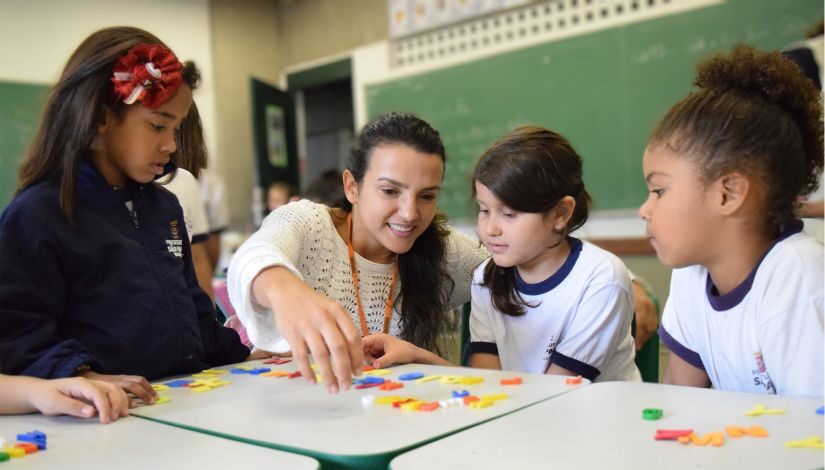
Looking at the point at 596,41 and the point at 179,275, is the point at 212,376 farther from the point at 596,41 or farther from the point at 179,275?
the point at 596,41

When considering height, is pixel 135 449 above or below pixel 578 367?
above

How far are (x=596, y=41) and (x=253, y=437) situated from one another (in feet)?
12.8

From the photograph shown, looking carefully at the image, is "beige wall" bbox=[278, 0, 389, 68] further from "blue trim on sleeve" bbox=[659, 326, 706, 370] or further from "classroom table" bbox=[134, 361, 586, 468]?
"classroom table" bbox=[134, 361, 586, 468]

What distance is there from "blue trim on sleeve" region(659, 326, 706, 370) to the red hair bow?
42.7 inches

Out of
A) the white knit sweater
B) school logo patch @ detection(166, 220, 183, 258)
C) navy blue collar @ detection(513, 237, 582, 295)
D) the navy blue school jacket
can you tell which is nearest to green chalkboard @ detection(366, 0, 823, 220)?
the white knit sweater

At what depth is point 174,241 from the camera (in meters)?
1.51

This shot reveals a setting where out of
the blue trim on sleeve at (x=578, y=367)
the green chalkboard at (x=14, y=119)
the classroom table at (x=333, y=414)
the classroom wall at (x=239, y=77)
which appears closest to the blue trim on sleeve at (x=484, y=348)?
the blue trim on sleeve at (x=578, y=367)

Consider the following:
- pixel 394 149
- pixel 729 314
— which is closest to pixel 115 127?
pixel 394 149

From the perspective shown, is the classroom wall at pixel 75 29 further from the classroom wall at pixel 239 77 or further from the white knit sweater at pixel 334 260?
the white knit sweater at pixel 334 260

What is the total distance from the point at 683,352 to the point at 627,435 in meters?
0.61

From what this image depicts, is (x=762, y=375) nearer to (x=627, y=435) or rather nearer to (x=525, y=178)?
(x=627, y=435)

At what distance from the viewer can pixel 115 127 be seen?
142 cm

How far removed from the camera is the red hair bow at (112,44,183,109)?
138 cm

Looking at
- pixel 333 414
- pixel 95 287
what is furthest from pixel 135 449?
pixel 95 287
